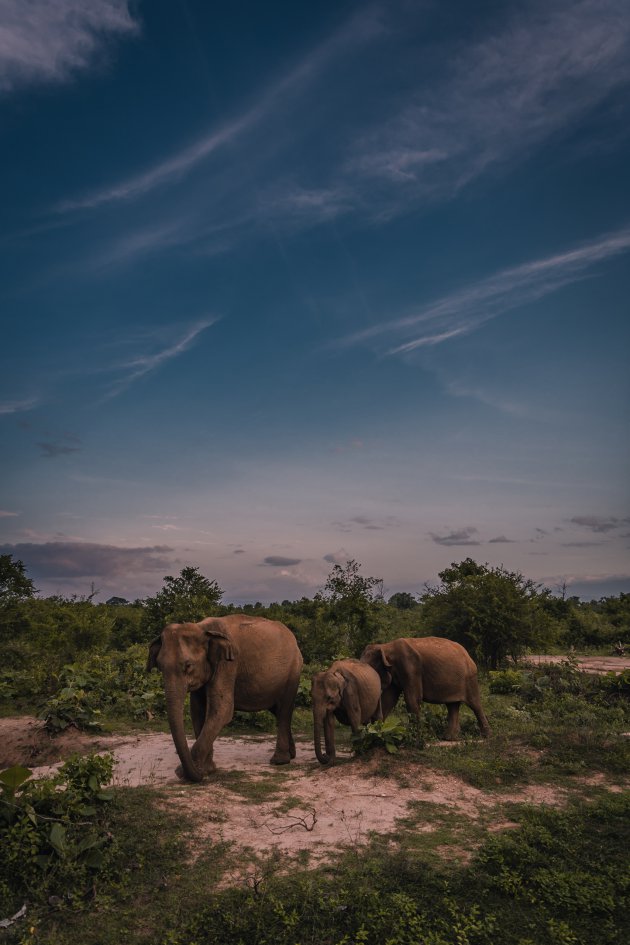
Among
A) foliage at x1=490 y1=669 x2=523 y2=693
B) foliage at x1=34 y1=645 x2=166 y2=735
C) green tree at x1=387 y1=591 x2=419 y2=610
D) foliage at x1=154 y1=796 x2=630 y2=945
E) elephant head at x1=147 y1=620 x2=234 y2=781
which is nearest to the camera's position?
foliage at x1=154 y1=796 x2=630 y2=945

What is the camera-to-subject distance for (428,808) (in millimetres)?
8492

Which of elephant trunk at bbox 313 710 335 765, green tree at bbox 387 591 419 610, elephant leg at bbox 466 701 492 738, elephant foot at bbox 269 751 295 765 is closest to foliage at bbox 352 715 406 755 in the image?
elephant trunk at bbox 313 710 335 765

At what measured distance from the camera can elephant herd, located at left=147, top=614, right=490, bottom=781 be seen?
1001 cm

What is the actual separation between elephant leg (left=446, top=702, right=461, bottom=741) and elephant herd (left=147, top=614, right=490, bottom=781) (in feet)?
0.08

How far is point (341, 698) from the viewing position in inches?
458

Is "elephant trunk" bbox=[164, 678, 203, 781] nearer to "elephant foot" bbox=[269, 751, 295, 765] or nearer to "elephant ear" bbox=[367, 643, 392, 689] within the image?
"elephant foot" bbox=[269, 751, 295, 765]

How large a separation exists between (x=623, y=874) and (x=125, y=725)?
12.5m

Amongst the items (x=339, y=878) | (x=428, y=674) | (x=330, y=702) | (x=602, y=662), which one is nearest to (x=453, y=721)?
(x=428, y=674)

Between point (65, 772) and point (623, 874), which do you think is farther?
point (65, 772)

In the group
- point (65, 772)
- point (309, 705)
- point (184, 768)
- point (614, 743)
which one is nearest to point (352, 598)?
point (309, 705)

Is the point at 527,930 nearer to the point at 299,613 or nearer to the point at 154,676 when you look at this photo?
the point at 154,676

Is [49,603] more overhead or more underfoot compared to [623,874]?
more overhead

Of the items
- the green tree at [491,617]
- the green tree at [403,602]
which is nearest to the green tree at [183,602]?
the green tree at [491,617]

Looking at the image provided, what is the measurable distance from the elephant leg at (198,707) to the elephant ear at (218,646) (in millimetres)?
A: 754
